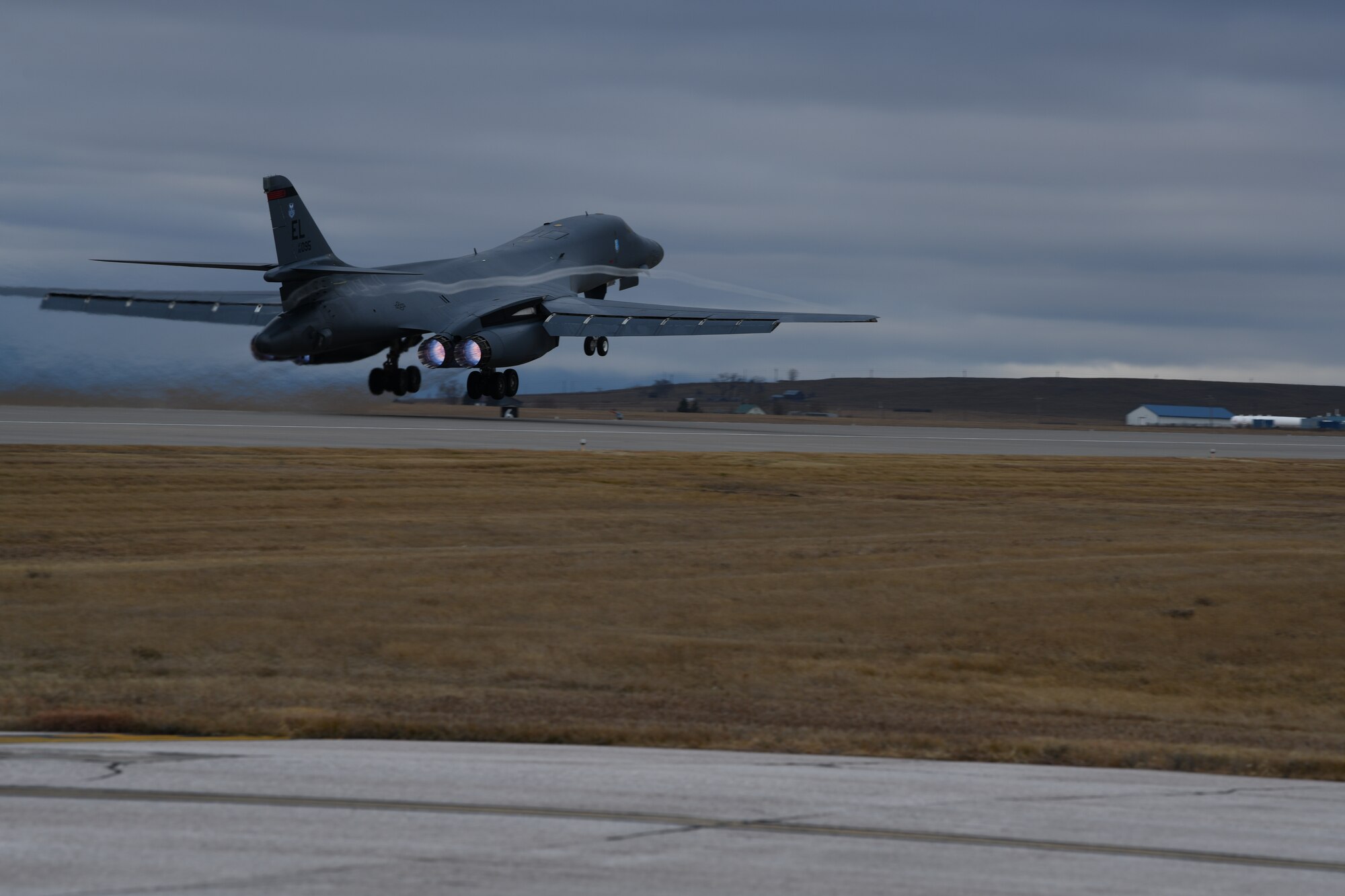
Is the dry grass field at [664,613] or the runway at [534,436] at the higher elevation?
the runway at [534,436]

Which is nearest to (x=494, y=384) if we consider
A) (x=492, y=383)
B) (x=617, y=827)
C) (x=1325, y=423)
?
(x=492, y=383)

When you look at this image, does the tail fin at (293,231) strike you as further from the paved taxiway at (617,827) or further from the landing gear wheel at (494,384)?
the paved taxiway at (617,827)

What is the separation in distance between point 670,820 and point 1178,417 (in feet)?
562

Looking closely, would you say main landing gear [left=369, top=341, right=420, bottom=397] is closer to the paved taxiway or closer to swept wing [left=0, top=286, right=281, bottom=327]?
swept wing [left=0, top=286, right=281, bottom=327]

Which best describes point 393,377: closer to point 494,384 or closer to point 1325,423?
point 494,384

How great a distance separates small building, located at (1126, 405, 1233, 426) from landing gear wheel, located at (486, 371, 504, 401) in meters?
111

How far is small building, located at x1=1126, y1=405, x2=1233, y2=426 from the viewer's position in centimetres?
16125

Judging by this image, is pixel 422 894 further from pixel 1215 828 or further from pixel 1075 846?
pixel 1215 828

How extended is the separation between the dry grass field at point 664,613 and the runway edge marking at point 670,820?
14.9ft

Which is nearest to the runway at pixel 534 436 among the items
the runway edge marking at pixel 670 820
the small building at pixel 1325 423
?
the runway edge marking at pixel 670 820

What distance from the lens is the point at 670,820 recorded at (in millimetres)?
9102

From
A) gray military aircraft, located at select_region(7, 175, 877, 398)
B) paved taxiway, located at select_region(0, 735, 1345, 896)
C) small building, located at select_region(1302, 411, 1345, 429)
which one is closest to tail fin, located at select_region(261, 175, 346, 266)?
gray military aircraft, located at select_region(7, 175, 877, 398)

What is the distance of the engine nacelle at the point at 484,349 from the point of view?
55.8 metres

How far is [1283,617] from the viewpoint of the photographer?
957 inches
